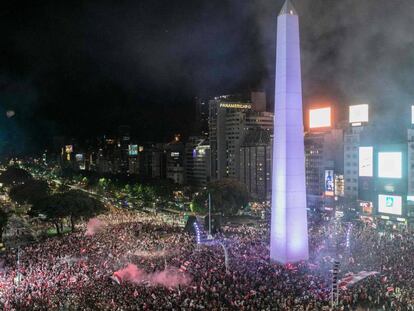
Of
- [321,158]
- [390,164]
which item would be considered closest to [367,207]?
[390,164]

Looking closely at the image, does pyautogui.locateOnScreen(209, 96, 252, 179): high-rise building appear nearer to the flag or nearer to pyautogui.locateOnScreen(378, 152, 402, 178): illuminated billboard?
pyautogui.locateOnScreen(378, 152, 402, 178): illuminated billboard

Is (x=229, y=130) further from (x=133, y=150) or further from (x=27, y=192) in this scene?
(x=27, y=192)

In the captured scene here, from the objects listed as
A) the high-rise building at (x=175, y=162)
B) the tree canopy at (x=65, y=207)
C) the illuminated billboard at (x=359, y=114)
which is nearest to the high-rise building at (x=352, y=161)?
the illuminated billboard at (x=359, y=114)

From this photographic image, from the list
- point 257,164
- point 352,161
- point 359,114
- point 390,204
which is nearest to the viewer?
point 390,204

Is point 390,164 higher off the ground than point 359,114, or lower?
lower

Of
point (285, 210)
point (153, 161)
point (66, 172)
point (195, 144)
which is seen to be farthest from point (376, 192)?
point (66, 172)

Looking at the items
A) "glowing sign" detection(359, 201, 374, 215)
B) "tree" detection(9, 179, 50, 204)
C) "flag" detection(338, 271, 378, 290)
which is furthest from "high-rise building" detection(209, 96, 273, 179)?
"flag" detection(338, 271, 378, 290)
